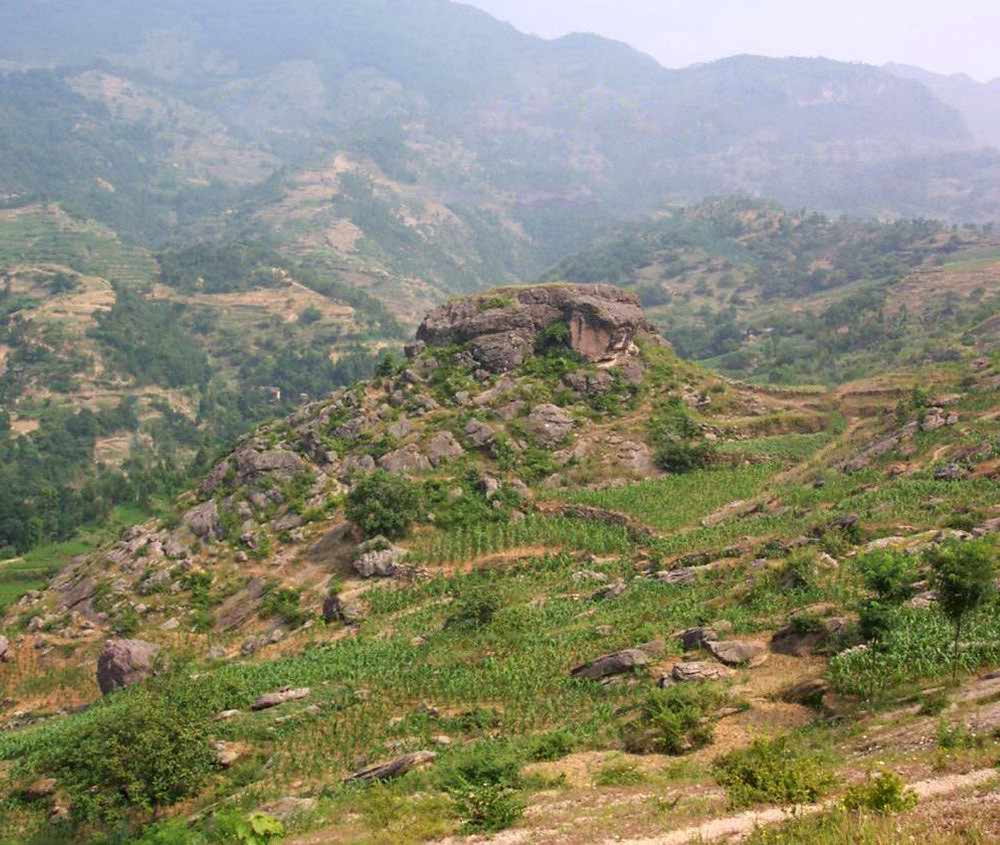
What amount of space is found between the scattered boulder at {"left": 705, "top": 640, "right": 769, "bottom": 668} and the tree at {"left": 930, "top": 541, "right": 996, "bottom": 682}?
15.8ft

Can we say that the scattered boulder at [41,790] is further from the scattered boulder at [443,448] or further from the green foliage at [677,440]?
the green foliage at [677,440]

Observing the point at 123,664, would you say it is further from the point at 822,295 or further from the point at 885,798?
the point at 822,295

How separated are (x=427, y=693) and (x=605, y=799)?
29.6ft

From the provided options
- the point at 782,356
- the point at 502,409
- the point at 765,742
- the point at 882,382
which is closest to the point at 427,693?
the point at 765,742

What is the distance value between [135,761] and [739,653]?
44.5 ft

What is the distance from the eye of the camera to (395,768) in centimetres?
1655

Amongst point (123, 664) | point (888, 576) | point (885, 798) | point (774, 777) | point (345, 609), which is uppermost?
point (888, 576)

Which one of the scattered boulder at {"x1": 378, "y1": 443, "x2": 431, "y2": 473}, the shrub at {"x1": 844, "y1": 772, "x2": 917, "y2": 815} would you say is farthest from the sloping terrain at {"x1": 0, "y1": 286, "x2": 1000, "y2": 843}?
the scattered boulder at {"x1": 378, "y1": 443, "x2": 431, "y2": 473}

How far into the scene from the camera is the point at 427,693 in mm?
21438

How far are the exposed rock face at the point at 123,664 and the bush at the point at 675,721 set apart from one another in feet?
61.0

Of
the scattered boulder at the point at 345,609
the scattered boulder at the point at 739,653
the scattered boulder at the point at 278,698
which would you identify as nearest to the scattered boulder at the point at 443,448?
the scattered boulder at the point at 345,609

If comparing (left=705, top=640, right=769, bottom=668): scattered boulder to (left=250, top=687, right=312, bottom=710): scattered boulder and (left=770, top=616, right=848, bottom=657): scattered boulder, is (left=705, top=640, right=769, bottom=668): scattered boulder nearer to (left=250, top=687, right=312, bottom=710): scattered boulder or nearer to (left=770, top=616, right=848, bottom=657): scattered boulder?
(left=770, top=616, right=848, bottom=657): scattered boulder

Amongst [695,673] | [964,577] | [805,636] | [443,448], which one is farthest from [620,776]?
[443,448]

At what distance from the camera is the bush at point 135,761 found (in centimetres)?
1692
